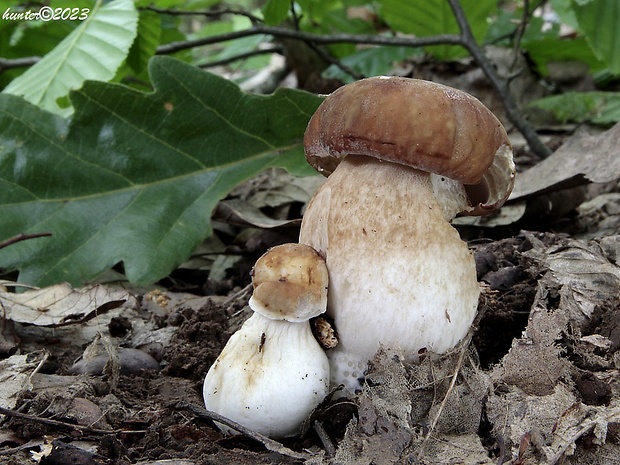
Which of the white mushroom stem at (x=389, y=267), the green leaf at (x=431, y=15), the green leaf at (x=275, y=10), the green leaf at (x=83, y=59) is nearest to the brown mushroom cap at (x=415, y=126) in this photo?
the white mushroom stem at (x=389, y=267)

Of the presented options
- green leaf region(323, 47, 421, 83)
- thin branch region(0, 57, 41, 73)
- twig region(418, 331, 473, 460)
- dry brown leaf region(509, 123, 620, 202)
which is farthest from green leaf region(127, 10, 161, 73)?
twig region(418, 331, 473, 460)

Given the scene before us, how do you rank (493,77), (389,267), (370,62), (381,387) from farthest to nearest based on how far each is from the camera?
1. (370,62)
2. (493,77)
3. (389,267)
4. (381,387)

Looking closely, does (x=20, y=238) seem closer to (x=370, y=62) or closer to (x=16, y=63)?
(x=16, y=63)

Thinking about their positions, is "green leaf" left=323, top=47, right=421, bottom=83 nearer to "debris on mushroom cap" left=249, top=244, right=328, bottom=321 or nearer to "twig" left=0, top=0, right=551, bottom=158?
"twig" left=0, top=0, right=551, bottom=158

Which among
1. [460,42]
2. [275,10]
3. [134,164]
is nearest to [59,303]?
[134,164]

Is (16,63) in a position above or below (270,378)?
above

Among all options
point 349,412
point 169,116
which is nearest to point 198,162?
point 169,116
